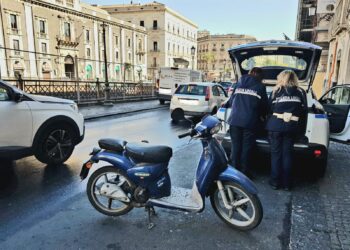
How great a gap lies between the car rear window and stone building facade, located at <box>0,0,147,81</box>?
53.1 feet

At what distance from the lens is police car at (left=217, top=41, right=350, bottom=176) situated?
4.41 metres

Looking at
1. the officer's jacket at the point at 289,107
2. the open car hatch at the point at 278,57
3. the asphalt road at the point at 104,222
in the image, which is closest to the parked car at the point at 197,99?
the open car hatch at the point at 278,57

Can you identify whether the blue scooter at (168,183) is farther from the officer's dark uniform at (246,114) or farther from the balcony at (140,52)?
the balcony at (140,52)

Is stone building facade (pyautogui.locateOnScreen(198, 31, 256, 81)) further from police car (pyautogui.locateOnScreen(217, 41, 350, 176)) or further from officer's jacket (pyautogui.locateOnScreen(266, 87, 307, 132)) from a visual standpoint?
officer's jacket (pyautogui.locateOnScreen(266, 87, 307, 132))

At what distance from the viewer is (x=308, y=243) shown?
2967mm

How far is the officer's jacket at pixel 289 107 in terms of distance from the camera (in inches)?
160

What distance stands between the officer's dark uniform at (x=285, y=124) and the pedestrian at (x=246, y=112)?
0.64ft

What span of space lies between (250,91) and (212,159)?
1730mm

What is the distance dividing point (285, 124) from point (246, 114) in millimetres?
592

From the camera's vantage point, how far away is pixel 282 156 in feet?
14.1

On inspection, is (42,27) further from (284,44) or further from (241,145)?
(241,145)

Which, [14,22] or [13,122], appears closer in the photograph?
[13,122]

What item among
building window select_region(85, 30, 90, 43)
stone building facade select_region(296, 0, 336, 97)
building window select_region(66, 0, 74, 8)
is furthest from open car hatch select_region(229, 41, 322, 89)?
building window select_region(85, 30, 90, 43)

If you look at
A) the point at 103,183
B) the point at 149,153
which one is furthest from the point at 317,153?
the point at 103,183
